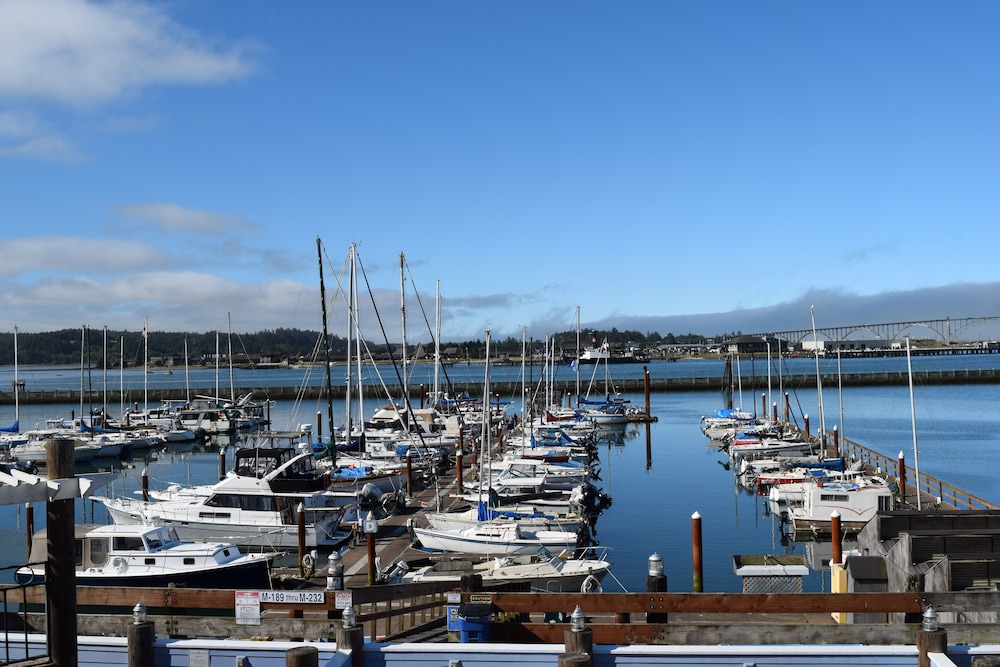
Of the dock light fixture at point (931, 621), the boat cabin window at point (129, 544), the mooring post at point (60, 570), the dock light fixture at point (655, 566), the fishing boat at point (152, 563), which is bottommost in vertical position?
the fishing boat at point (152, 563)

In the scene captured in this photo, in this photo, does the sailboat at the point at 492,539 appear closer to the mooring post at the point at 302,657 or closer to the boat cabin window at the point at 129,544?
the boat cabin window at the point at 129,544

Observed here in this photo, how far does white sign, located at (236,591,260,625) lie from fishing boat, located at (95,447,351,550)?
63.4ft

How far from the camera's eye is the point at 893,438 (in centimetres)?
7588

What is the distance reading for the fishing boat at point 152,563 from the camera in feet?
80.1

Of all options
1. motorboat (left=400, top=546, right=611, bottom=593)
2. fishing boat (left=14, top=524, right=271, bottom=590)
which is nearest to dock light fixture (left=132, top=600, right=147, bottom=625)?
motorboat (left=400, top=546, right=611, bottom=593)

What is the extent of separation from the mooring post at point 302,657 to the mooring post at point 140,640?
79.9 inches

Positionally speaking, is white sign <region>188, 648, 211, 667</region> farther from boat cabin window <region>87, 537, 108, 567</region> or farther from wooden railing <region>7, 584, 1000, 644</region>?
boat cabin window <region>87, 537, 108, 567</region>

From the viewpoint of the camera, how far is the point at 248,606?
12.7 m

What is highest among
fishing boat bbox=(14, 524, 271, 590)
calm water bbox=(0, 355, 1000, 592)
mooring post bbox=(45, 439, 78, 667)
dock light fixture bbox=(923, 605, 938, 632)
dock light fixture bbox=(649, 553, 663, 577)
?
mooring post bbox=(45, 439, 78, 667)

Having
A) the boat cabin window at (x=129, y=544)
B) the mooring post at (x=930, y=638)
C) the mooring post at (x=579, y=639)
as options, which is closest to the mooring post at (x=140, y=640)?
the mooring post at (x=579, y=639)

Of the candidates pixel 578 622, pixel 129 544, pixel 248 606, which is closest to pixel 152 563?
pixel 129 544

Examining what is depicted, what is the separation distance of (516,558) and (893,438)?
59397 mm

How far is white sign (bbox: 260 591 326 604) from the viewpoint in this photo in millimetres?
12828

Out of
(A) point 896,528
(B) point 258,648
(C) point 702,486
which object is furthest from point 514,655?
(C) point 702,486
